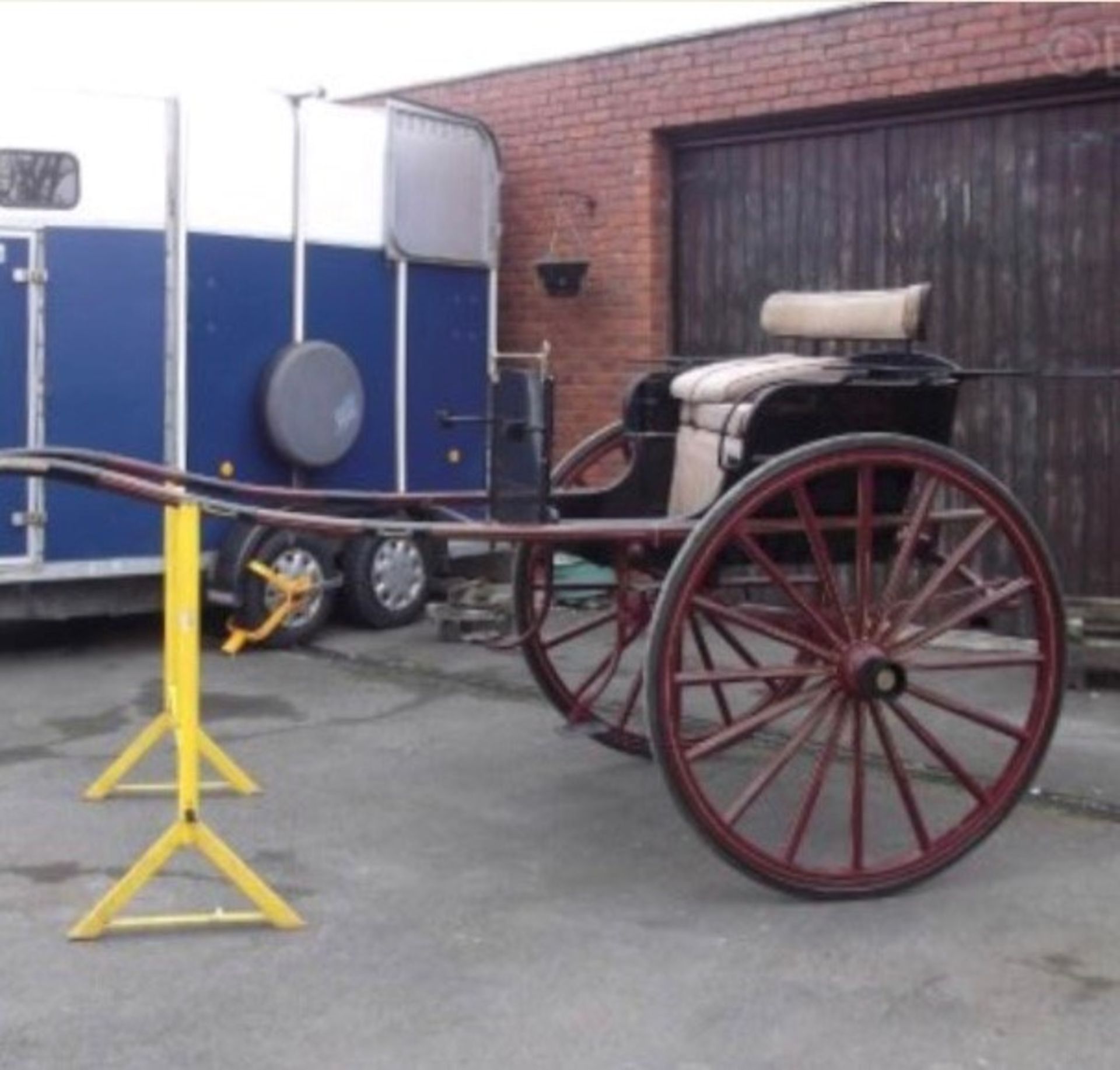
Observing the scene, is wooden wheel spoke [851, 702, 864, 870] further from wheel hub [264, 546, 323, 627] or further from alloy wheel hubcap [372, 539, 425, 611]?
alloy wheel hubcap [372, 539, 425, 611]

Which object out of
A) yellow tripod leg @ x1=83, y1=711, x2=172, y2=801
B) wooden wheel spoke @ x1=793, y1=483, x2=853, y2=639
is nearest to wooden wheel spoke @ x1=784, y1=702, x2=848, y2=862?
wooden wheel spoke @ x1=793, y1=483, x2=853, y2=639

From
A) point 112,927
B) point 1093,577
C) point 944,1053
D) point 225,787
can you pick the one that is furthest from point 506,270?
point 944,1053

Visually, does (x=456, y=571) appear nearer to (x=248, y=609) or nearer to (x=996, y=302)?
(x=248, y=609)

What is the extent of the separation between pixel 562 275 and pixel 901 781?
6.10 m

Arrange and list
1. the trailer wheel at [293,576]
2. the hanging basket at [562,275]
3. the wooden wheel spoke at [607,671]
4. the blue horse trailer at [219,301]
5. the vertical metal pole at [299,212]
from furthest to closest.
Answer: the hanging basket at [562,275] → the vertical metal pole at [299,212] → the trailer wheel at [293,576] → the blue horse trailer at [219,301] → the wooden wheel spoke at [607,671]

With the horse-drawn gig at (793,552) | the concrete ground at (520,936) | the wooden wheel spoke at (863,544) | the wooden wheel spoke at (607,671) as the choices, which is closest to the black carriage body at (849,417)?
the horse-drawn gig at (793,552)

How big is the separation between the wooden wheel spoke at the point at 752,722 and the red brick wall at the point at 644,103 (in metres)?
4.57

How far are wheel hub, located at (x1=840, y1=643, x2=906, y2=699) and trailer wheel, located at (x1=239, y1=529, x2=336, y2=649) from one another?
4.52m

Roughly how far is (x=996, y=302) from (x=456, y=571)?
3.58 metres

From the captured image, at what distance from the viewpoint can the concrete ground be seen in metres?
4.22

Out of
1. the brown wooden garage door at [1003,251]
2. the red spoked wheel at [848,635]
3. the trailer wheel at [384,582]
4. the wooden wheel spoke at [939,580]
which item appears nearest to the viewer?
the red spoked wheel at [848,635]

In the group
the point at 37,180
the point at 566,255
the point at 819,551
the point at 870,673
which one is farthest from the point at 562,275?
the point at 870,673

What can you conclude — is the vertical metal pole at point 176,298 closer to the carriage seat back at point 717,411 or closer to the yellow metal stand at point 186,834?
the carriage seat back at point 717,411

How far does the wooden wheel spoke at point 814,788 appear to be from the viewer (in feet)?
16.6
